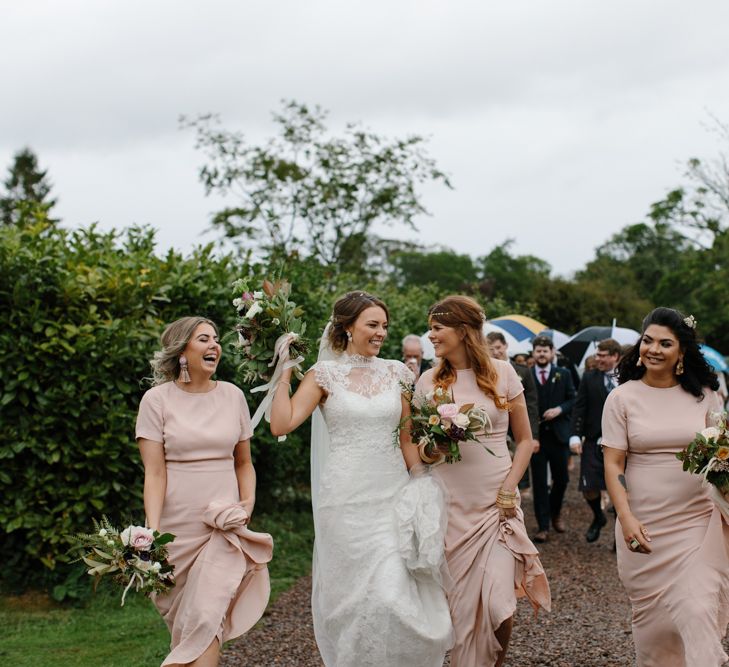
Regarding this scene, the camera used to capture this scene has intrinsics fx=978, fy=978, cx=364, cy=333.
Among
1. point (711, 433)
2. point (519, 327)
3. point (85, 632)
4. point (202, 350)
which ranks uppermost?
point (202, 350)

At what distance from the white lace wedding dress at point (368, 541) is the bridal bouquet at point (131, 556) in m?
1.01

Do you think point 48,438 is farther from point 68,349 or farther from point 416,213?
point 416,213

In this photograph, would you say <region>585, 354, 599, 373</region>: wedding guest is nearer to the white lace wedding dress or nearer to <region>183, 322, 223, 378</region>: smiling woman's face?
the white lace wedding dress

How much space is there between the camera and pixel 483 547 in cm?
581

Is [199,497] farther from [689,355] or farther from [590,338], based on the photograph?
[590,338]

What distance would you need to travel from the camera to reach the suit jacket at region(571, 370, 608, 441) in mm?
11281

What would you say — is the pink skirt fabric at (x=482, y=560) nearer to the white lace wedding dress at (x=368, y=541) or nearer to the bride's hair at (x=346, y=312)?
the white lace wedding dress at (x=368, y=541)

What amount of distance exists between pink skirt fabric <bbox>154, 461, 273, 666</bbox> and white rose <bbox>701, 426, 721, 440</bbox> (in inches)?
97.8

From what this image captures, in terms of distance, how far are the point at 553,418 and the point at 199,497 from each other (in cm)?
718

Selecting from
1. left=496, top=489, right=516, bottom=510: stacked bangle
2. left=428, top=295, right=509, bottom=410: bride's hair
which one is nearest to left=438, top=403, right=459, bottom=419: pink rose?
left=428, top=295, right=509, bottom=410: bride's hair

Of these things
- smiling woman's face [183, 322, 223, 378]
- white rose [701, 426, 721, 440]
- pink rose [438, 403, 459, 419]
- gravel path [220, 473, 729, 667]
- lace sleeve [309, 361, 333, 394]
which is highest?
smiling woman's face [183, 322, 223, 378]

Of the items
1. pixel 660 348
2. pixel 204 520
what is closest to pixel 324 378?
pixel 204 520

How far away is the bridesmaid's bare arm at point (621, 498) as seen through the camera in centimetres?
534

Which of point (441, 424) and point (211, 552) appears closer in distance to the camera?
point (211, 552)
